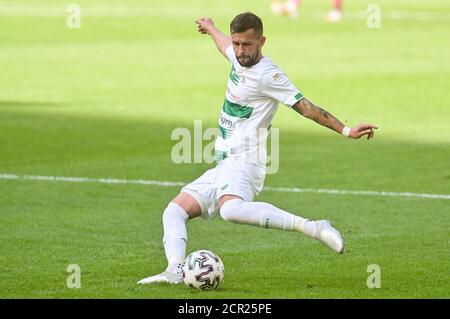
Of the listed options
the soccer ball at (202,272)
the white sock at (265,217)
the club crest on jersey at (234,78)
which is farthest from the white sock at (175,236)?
the club crest on jersey at (234,78)

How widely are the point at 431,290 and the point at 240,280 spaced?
140cm

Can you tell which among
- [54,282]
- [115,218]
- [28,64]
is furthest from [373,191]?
[28,64]

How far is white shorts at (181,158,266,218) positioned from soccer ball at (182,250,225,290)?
22.7 inches

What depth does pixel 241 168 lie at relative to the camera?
9.55 metres

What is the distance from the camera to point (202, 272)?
8.99m

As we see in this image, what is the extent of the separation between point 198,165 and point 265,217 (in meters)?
7.44

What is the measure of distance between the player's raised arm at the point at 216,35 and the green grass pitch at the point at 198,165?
5.60 feet

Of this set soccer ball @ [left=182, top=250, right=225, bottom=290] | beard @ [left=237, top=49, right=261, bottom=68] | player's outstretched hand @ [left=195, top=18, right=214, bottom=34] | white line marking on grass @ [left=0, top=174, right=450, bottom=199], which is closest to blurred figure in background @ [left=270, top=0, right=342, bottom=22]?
white line marking on grass @ [left=0, top=174, right=450, bottom=199]

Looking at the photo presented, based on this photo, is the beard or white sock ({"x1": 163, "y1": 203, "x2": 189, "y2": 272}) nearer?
white sock ({"x1": 163, "y1": 203, "x2": 189, "y2": 272})

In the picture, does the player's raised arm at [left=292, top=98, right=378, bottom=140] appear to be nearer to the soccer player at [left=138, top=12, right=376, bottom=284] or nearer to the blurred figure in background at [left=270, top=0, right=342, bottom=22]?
the soccer player at [left=138, top=12, right=376, bottom=284]

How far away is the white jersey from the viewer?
9469mm

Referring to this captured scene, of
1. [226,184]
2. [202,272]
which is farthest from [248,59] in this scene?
[202,272]

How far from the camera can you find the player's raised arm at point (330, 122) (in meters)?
9.02

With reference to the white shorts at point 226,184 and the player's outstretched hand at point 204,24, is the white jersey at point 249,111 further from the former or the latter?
the player's outstretched hand at point 204,24
